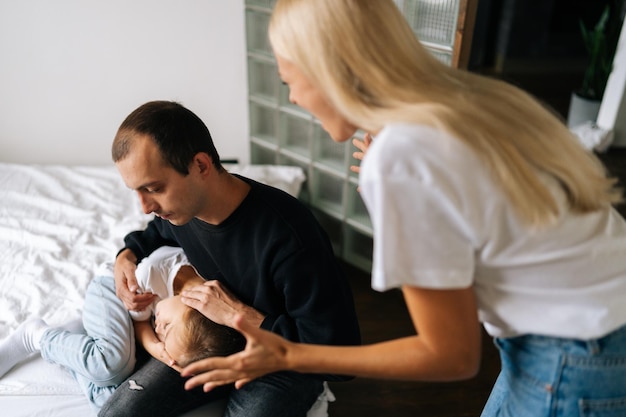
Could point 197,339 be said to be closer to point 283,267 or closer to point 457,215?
point 283,267

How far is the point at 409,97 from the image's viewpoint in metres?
0.75

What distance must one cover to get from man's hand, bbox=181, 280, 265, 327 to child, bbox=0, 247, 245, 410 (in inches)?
2.2

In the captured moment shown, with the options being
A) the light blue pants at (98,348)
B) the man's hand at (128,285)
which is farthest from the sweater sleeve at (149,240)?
the light blue pants at (98,348)

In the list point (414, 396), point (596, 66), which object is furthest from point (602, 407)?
point (596, 66)

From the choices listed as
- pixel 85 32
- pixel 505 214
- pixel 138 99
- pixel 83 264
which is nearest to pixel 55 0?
pixel 85 32

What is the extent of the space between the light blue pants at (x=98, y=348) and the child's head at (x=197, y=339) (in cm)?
14

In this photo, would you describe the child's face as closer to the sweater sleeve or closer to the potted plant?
the sweater sleeve

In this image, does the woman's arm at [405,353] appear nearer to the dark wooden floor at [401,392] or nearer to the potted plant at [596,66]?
the dark wooden floor at [401,392]

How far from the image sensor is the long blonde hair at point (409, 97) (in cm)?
73

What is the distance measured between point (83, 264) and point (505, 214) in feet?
5.04

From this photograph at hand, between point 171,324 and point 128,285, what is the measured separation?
181mm

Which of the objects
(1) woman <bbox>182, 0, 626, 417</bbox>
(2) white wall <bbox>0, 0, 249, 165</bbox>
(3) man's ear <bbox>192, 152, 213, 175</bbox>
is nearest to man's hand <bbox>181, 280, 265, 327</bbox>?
(3) man's ear <bbox>192, 152, 213, 175</bbox>

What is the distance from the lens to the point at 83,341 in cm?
147

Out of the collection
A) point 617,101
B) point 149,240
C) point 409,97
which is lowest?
point 617,101
